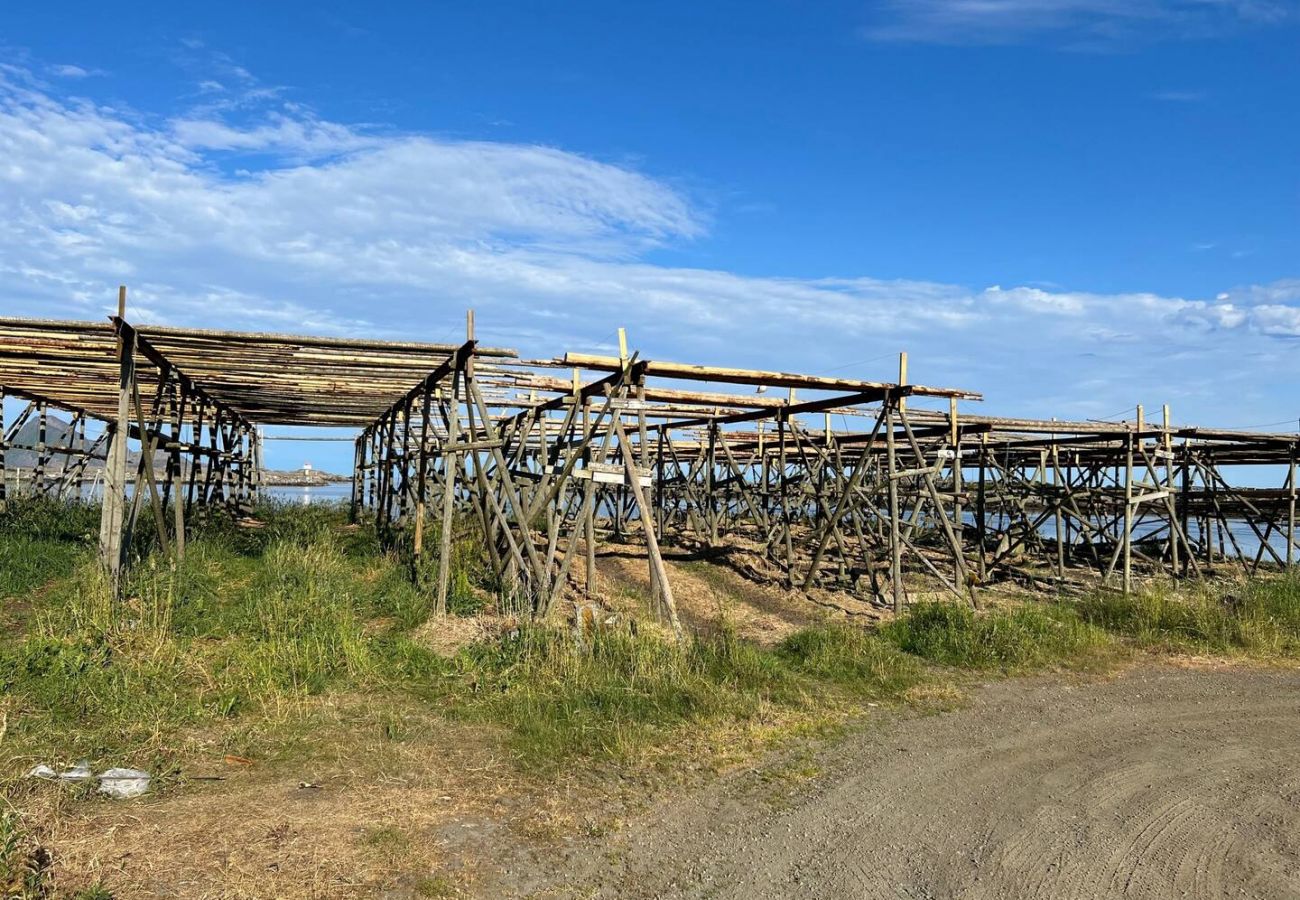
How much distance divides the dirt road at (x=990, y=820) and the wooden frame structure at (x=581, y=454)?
334 cm

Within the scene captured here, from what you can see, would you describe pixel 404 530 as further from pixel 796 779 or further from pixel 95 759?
pixel 796 779

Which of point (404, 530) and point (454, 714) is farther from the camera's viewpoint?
point (404, 530)

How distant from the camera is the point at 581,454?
1048 centimetres

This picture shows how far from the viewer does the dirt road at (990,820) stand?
4.24 meters

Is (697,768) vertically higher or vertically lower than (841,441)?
lower

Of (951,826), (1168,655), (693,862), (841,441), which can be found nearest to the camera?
(693,862)

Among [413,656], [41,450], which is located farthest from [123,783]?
[41,450]

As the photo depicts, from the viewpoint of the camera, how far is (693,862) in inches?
175

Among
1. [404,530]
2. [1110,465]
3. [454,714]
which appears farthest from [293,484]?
[454,714]

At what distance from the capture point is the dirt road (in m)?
4.24

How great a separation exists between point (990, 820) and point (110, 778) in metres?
5.25

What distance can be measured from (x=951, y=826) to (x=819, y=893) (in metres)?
1.23

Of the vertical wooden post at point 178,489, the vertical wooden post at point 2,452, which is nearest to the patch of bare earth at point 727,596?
the vertical wooden post at point 178,489

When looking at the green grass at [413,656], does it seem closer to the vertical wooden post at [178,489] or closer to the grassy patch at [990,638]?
the grassy patch at [990,638]
